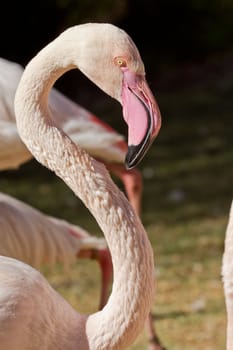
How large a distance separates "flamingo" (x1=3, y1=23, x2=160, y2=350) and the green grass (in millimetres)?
2085

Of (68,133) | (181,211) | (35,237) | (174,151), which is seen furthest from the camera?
(174,151)

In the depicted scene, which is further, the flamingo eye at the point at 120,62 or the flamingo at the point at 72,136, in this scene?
the flamingo at the point at 72,136

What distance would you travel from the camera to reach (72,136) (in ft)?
17.4

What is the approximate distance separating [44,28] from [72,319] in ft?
27.6

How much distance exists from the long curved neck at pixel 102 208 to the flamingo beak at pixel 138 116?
0.67ft

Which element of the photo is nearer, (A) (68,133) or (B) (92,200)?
(B) (92,200)

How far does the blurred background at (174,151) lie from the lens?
19.5 feet

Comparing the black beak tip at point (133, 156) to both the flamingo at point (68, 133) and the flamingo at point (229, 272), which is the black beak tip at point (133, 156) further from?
the flamingo at point (68, 133)

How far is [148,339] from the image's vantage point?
515cm

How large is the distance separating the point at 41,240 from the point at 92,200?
4.76 ft

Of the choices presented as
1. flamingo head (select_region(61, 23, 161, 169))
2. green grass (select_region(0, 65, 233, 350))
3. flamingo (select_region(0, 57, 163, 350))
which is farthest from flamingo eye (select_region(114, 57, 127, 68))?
green grass (select_region(0, 65, 233, 350))

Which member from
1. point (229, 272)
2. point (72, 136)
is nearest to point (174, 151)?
point (72, 136)

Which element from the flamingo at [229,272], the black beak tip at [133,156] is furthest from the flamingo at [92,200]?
the flamingo at [229,272]

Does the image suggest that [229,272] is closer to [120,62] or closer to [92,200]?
[92,200]
